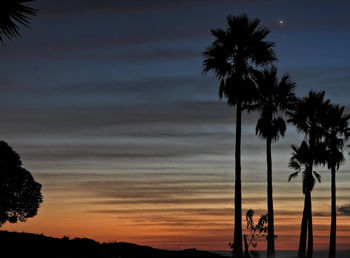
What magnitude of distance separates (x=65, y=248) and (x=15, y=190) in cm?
2622

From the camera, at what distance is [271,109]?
5675 centimetres

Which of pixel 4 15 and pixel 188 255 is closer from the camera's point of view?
pixel 4 15

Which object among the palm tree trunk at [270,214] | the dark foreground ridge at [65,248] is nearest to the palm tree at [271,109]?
the palm tree trunk at [270,214]

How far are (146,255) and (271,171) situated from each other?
20889mm

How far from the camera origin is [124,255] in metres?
34.9

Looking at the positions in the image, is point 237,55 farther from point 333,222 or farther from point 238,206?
point 333,222

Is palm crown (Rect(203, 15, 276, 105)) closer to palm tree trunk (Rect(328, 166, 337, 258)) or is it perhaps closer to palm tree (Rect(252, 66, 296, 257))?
palm tree (Rect(252, 66, 296, 257))

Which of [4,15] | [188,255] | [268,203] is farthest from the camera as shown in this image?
[268,203]

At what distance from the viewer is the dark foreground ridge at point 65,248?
1240 inches

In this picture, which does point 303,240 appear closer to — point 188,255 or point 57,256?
point 188,255

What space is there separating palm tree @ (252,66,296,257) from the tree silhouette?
2021 cm

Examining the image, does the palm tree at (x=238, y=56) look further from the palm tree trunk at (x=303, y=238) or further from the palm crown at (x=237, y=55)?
the palm tree trunk at (x=303, y=238)

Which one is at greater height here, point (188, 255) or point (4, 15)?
point (4, 15)

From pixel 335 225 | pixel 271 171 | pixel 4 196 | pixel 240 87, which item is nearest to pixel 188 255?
pixel 240 87
